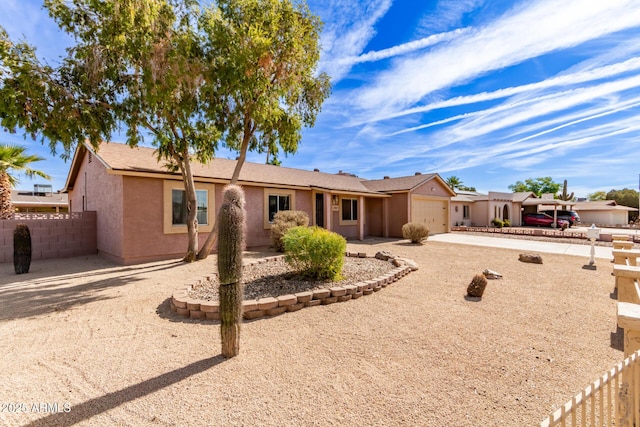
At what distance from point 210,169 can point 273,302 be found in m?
9.57

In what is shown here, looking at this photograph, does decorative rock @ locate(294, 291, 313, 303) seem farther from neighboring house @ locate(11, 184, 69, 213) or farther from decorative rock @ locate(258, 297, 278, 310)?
neighboring house @ locate(11, 184, 69, 213)

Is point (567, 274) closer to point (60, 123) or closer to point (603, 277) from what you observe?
point (603, 277)

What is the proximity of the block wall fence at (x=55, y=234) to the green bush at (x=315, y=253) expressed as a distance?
10531mm

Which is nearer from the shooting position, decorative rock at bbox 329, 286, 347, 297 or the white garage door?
decorative rock at bbox 329, 286, 347, 297

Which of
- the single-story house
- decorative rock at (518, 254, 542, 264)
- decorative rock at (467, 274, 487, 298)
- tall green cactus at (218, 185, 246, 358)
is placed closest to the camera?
tall green cactus at (218, 185, 246, 358)

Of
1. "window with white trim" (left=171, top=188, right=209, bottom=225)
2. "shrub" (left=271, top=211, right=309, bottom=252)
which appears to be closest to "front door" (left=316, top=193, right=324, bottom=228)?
"shrub" (left=271, top=211, right=309, bottom=252)

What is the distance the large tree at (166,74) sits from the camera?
22.8 feet

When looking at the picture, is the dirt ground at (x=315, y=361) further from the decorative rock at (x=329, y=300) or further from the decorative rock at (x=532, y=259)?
the decorative rock at (x=532, y=259)

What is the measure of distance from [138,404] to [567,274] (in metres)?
10.1

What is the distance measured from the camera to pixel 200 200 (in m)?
11.0

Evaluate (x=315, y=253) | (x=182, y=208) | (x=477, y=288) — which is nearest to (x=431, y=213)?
(x=477, y=288)

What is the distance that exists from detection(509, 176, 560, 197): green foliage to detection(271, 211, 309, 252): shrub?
61.5m

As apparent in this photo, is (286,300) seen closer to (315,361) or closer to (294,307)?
(294,307)

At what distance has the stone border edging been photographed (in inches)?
177
